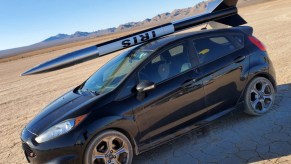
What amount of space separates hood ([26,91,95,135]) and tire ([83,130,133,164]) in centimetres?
47

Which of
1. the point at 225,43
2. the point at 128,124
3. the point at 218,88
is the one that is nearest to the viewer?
the point at 128,124

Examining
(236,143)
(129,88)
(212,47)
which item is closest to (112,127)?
(129,88)

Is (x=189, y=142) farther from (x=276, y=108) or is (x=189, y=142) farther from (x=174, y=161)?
(x=276, y=108)

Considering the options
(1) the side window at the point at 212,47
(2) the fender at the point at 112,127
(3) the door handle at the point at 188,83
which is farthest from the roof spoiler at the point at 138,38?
(2) the fender at the point at 112,127

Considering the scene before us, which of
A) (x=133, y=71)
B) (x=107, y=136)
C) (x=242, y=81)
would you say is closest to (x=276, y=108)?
(x=242, y=81)

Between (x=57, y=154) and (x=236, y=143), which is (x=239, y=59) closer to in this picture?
(x=236, y=143)

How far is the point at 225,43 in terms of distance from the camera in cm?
556

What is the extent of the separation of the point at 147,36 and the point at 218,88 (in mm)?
1694

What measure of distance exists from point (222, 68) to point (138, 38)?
1.66 metres

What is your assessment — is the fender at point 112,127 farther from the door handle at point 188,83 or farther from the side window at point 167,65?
the door handle at point 188,83

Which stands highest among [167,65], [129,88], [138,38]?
[138,38]

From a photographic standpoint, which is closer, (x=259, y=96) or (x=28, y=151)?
(x=28, y=151)

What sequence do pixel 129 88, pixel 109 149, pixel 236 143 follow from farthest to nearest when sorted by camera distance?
1. pixel 236 143
2. pixel 129 88
3. pixel 109 149

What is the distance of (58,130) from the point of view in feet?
13.9
